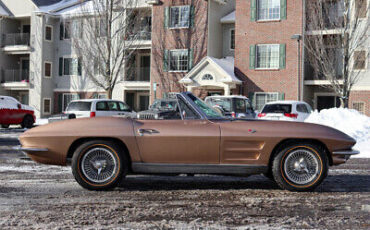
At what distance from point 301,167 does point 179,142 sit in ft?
5.67

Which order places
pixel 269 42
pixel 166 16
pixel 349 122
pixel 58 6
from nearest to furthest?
pixel 349 122
pixel 269 42
pixel 166 16
pixel 58 6

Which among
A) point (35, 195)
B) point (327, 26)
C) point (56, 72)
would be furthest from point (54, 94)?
point (35, 195)

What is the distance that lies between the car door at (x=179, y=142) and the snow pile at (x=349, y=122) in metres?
9.33

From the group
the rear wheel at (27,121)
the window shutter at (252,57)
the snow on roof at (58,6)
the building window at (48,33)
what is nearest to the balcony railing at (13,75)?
the building window at (48,33)

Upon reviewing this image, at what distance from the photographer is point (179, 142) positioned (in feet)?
21.6

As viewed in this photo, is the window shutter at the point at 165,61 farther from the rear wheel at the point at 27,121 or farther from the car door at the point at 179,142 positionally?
the car door at the point at 179,142

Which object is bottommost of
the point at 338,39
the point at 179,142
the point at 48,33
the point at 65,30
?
the point at 179,142

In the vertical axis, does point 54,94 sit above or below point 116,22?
below

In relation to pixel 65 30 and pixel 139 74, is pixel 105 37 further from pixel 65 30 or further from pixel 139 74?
pixel 65 30

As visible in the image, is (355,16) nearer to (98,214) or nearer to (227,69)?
(227,69)

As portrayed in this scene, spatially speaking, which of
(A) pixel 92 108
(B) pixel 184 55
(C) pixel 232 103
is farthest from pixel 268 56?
(A) pixel 92 108

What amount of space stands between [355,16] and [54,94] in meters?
25.0

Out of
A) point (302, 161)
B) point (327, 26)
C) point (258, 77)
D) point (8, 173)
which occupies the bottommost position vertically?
point (8, 173)

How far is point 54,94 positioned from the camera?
132ft
